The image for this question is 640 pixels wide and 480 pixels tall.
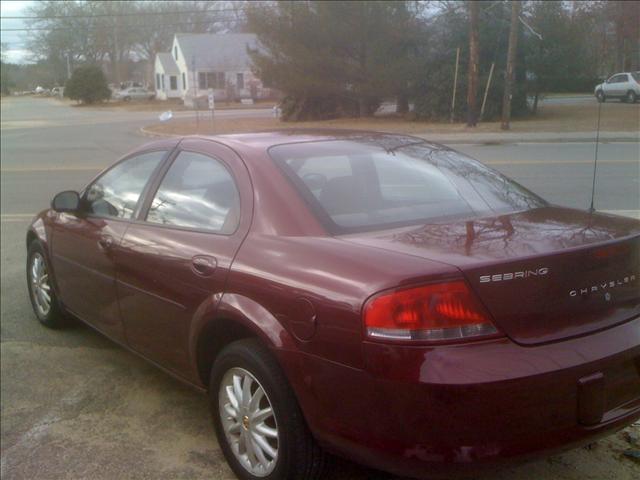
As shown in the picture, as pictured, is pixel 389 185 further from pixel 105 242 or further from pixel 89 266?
pixel 89 266

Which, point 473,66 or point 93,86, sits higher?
point 473,66

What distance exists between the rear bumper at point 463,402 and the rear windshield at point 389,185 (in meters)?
0.79

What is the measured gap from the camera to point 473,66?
84.8 ft

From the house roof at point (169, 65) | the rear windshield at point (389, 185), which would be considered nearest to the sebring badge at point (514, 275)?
the rear windshield at point (389, 185)

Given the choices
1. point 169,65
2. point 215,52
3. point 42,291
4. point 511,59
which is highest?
point 215,52

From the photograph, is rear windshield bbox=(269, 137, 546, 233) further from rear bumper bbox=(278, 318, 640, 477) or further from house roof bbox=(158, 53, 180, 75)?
house roof bbox=(158, 53, 180, 75)

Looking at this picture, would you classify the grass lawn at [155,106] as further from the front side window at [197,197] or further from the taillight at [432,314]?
the taillight at [432,314]

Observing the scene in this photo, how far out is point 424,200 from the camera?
3.59 metres

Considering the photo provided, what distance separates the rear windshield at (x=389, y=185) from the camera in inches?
132

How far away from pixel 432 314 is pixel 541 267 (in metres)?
0.47

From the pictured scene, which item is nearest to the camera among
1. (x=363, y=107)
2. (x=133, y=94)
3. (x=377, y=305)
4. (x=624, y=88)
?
(x=377, y=305)

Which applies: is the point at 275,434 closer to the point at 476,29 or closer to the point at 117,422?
the point at 117,422

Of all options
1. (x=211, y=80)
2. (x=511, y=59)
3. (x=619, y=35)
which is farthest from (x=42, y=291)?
(x=211, y=80)

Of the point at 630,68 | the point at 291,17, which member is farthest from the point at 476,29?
the point at 630,68
